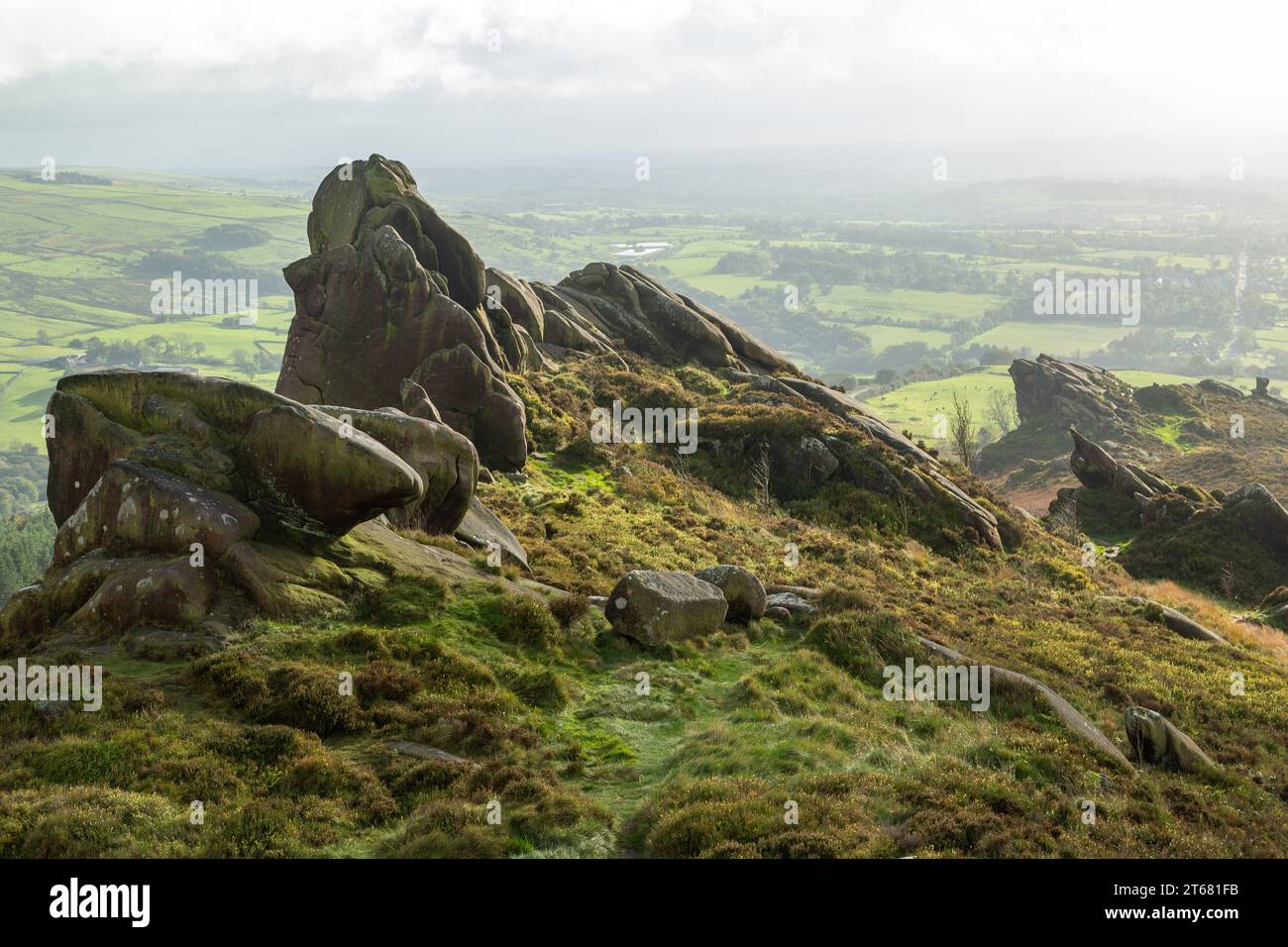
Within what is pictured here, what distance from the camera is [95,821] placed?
11812 millimetres

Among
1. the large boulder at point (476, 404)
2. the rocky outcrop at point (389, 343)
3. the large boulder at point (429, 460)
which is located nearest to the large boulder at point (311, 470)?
the large boulder at point (429, 460)

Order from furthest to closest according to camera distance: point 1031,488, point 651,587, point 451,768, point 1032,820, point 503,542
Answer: point 1031,488
point 503,542
point 651,587
point 451,768
point 1032,820

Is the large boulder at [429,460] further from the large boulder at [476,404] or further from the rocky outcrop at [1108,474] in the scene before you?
the rocky outcrop at [1108,474]

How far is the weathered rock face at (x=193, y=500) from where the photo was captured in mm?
17984

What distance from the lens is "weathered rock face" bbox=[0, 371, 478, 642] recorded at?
1798cm

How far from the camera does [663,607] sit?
23125mm

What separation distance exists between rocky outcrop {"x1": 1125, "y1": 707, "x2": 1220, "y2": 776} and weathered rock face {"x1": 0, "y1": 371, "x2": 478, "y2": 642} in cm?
1834

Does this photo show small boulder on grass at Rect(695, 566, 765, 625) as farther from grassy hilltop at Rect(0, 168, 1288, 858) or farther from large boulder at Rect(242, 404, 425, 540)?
large boulder at Rect(242, 404, 425, 540)

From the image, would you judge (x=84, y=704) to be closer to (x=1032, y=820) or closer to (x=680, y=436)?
(x=1032, y=820)

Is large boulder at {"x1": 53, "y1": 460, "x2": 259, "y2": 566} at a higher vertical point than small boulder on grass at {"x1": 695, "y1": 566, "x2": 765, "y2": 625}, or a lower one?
higher

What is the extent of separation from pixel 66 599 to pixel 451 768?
9.62 metres

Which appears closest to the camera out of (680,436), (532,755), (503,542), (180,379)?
(532,755)

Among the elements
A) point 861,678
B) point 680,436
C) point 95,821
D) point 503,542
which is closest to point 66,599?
point 95,821

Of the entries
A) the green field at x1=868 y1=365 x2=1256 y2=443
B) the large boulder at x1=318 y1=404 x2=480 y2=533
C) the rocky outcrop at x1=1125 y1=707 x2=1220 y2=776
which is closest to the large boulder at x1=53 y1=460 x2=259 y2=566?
the large boulder at x1=318 y1=404 x2=480 y2=533
